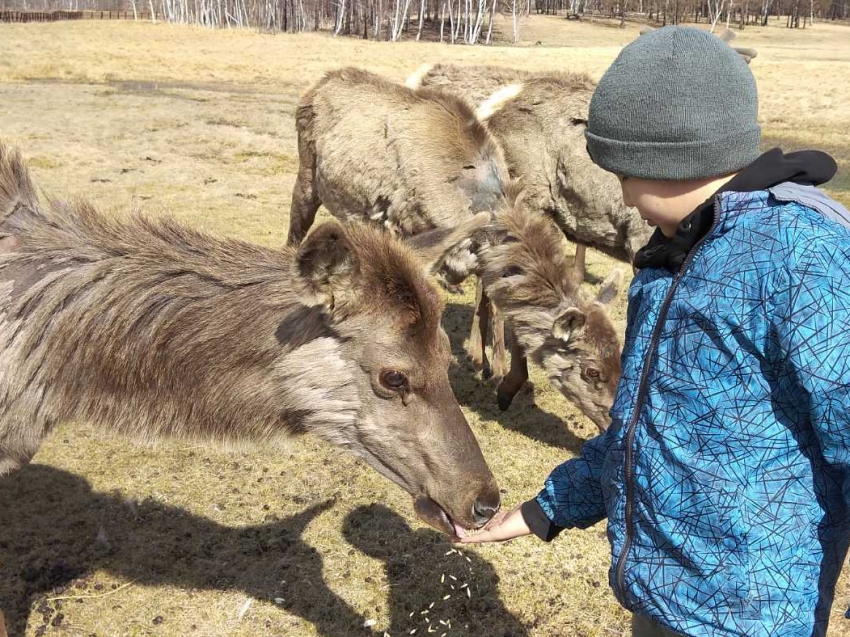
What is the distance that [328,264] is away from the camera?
288cm

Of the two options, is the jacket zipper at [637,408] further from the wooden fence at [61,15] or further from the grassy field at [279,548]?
the wooden fence at [61,15]

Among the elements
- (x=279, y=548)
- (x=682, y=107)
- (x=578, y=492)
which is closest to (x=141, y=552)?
(x=279, y=548)

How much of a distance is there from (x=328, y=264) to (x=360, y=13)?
225 feet

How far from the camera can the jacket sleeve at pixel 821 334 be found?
1.67 metres

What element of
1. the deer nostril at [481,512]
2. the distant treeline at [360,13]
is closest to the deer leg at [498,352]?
the deer nostril at [481,512]

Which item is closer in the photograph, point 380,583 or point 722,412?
point 722,412

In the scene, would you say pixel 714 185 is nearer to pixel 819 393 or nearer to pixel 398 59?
pixel 819 393

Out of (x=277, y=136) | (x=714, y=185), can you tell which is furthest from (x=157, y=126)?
(x=714, y=185)

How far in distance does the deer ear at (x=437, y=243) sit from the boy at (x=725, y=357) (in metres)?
1.43

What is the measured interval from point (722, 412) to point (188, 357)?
2.23 meters

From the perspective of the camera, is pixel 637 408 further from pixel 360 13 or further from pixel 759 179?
pixel 360 13

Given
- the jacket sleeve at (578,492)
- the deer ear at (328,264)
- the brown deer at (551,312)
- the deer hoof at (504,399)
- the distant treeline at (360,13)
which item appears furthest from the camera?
the distant treeline at (360,13)

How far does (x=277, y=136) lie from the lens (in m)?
18.8

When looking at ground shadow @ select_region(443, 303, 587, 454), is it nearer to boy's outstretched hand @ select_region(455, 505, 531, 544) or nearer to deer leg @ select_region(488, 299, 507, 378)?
deer leg @ select_region(488, 299, 507, 378)
